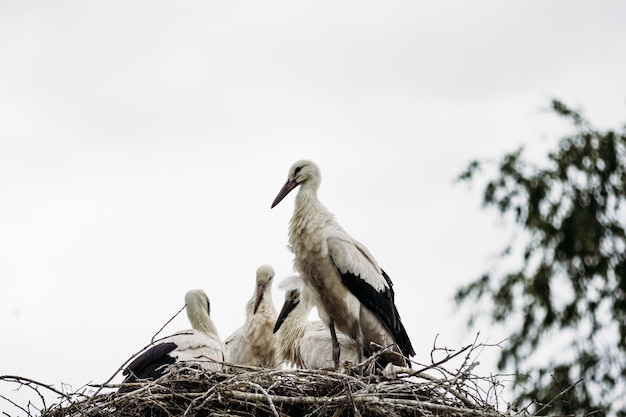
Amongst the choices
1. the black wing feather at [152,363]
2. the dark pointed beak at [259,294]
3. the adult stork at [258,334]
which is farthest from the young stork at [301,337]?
the black wing feather at [152,363]

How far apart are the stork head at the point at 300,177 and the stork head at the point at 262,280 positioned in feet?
2.97

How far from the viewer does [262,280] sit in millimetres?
7887

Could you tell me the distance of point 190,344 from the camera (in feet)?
21.7

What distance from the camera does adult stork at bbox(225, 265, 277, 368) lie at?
7.69m

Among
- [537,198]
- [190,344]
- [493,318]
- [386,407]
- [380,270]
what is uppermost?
[537,198]

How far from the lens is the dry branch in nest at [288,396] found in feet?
16.6

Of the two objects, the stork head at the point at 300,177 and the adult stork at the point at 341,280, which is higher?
the stork head at the point at 300,177

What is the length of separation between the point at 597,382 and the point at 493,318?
3.78 feet

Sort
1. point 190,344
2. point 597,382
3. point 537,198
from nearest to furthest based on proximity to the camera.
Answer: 1. point 190,344
2. point 597,382
3. point 537,198

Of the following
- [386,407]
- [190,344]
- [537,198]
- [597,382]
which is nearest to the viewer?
[386,407]

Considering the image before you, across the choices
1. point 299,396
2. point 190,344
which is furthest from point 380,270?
point 299,396

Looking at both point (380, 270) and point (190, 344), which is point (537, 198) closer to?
point (380, 270)

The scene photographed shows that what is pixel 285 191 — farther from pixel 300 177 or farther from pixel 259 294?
pixel 259 294

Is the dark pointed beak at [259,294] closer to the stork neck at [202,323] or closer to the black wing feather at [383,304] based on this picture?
the stork neck at [202,323]
